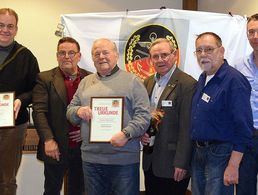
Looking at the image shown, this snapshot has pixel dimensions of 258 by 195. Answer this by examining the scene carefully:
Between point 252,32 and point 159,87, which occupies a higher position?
point 252,32

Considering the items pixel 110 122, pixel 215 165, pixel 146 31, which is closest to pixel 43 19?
pixel 146 31

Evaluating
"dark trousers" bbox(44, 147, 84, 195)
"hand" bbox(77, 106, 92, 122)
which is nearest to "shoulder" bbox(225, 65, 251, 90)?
"hand" bbox(77, 106, 92, 122)

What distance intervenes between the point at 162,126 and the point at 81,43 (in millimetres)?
1387

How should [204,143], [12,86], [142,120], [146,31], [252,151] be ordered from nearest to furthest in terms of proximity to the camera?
[204,143] → [142,120] → [252,151] → [12,86] → [146,31]

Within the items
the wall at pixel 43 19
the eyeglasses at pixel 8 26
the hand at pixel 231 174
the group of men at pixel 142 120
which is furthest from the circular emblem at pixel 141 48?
the hand at pixel 231 174

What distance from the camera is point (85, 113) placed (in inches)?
91.8

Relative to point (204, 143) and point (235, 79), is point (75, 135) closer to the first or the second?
point (204, 143)

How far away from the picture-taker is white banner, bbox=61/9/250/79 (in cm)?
340

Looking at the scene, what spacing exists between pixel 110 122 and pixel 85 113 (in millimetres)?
170

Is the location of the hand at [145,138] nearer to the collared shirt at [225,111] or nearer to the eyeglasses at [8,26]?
the collared shirt at [225,111]

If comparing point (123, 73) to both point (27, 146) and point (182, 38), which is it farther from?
point (27, 146)

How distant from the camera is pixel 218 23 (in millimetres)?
3557

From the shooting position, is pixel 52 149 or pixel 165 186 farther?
pixel 52 149

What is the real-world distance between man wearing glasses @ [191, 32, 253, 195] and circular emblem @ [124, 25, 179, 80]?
1292 millimetres
